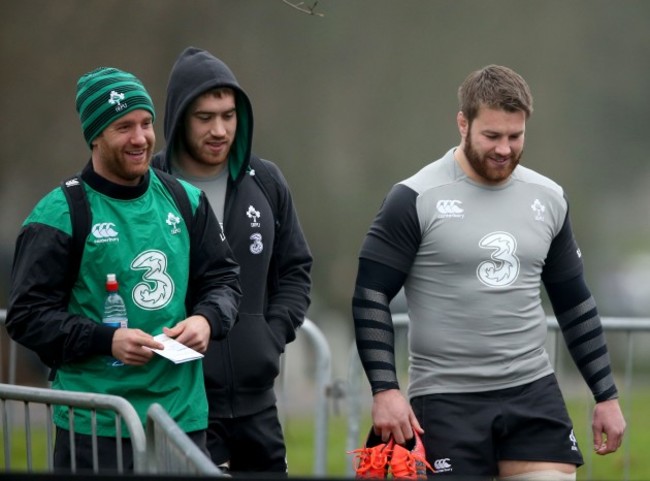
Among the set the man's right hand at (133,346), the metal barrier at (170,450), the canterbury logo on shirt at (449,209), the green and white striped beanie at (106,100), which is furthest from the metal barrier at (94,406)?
the canterbury logo on shirt at (449,209)

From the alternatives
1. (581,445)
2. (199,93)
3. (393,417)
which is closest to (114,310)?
(199,93)

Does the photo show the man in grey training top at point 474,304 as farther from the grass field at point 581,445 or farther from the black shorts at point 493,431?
the grass field at point 581,445

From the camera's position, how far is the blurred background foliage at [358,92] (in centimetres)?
1083

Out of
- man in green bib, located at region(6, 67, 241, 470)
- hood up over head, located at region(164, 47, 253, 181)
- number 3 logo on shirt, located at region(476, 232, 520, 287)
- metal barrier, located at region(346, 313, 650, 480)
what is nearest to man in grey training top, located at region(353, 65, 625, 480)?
number 3 logo on shirt, located at region(476, 232, 520, 287)

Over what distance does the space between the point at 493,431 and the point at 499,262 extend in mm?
623

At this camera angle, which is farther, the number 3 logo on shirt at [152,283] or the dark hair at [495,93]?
the dark hair at [495,93]

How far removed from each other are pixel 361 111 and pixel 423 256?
8.43 metres

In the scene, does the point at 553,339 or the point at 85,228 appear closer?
the point at 85,228

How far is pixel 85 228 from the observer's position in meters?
4.69

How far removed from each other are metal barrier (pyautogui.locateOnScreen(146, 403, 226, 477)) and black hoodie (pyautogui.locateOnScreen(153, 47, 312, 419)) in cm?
89

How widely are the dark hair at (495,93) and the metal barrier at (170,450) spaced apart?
1783 millimetres

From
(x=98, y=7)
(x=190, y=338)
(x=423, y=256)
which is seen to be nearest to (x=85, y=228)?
(x=190, y=338)

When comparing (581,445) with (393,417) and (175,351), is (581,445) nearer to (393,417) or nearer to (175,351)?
(393,417)

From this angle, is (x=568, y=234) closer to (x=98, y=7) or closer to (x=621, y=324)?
(x=621, y=324)
